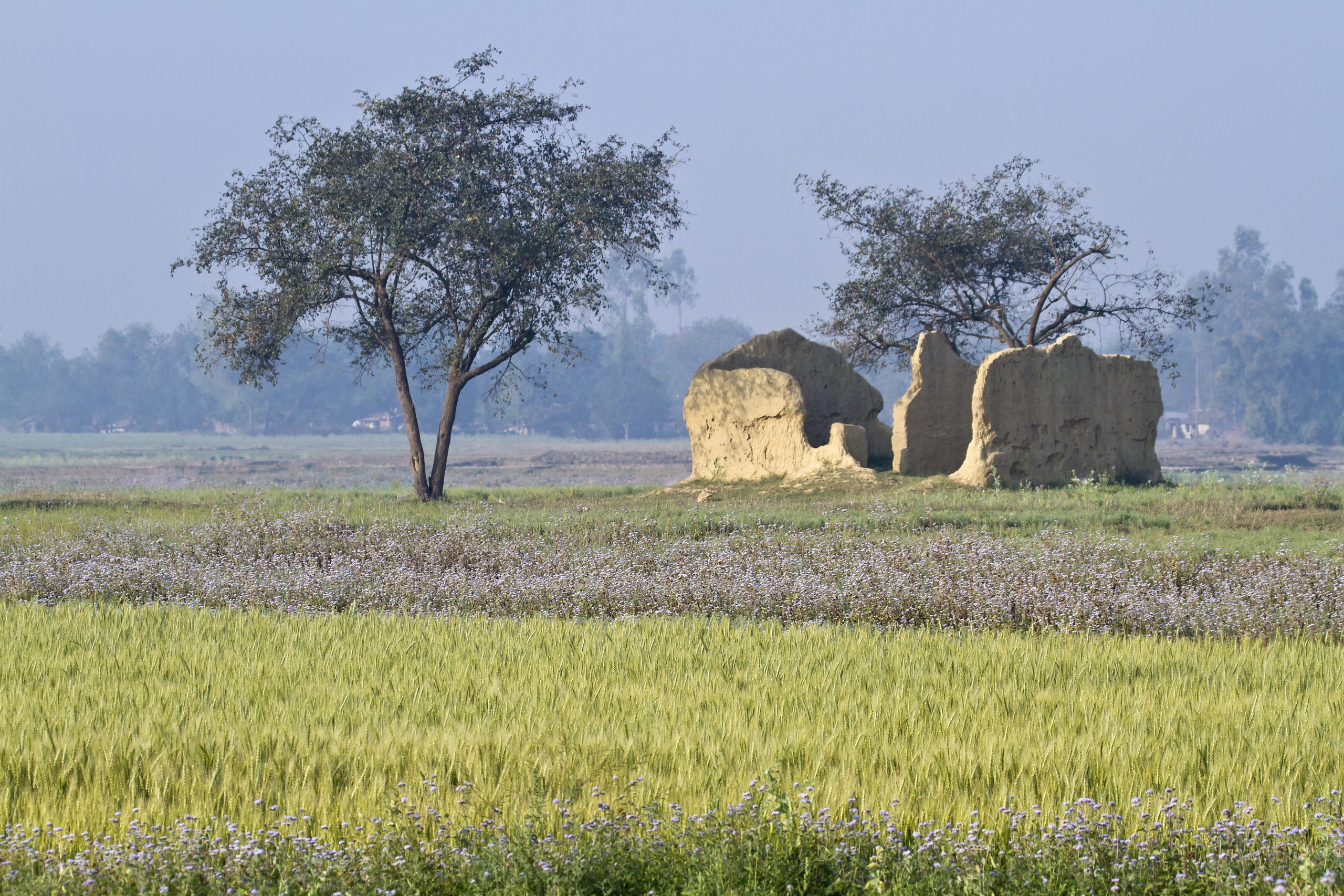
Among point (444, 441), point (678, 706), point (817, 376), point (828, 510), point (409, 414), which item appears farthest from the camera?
point (817, 376)

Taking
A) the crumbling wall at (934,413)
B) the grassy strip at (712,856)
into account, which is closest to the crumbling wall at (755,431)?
the crumbling wall at (934,413)

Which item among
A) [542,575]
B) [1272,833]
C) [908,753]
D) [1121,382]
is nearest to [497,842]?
[908,753]

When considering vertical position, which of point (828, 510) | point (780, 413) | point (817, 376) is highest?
point (817, 376)

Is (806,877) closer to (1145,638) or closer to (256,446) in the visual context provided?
(1145,638)

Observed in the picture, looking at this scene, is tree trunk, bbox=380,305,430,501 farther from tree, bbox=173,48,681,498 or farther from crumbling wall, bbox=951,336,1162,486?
crumbling wall, bbox=951,336,1162,486

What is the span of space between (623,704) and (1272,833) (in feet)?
10.8

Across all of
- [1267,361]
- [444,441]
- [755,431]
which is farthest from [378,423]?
[755,431]

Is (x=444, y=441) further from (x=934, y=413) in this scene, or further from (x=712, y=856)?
(x=712, y=856)

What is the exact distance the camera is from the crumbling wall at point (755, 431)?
2462 centimetres

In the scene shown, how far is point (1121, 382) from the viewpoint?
24.2 m

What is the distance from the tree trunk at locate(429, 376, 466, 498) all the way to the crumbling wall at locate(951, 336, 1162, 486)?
11.2 meters

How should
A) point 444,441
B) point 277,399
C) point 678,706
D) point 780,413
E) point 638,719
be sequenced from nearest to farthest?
point 638,719 → point 678,706 → point 780,413 → point 444,441 → point 277,399

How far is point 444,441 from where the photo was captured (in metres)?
26.1

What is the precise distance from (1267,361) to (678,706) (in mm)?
98865
